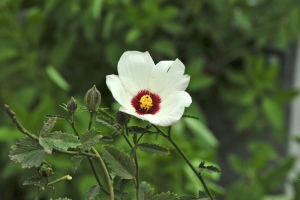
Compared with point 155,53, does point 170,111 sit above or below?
below

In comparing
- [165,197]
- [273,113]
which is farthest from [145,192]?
[273,113]

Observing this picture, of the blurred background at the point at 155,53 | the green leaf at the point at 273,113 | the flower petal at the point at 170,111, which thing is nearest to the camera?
the flower petal at the point at 170,111

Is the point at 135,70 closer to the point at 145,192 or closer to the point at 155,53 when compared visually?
the point at 145,192

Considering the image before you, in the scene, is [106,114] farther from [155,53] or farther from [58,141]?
[155,53]

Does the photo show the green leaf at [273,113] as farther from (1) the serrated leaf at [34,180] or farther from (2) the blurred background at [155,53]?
(1) the serrated leaf at [34,180]

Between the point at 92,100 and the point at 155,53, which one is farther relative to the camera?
the point at 155,53

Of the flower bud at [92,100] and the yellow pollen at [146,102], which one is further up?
the yellow pollen at [146,102]

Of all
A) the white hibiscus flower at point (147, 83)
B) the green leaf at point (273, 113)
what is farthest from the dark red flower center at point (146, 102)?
the green leaf at point (273, 113)
